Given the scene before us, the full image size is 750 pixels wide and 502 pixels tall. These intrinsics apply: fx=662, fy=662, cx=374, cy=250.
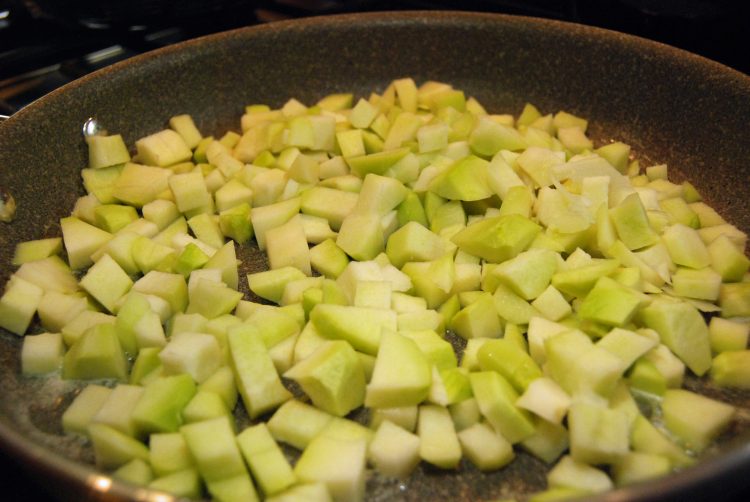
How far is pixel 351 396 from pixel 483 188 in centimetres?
58

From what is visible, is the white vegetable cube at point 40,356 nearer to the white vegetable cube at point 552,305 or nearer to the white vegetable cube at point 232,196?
the white vegetable cube at point 232,196

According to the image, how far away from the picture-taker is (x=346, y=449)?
0.94m

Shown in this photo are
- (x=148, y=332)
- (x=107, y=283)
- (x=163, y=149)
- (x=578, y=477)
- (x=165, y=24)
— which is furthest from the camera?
(x=165, y=24)

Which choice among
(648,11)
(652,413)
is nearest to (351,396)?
(652,413)

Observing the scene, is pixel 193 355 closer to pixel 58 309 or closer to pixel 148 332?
pixel 148 332

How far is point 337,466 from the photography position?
0.92 metres

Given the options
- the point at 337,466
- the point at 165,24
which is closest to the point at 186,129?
the point at 165,24

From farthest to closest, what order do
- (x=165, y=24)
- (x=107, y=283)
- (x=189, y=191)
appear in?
(x=165, y=24) < (x=189, y=191) < (x=107, y=283)

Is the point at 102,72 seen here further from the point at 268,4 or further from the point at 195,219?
the point at 268,4

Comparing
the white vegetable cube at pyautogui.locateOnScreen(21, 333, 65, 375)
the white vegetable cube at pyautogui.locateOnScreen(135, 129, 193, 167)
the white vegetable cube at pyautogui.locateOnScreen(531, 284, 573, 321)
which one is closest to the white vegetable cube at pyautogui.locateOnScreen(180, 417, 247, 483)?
the white vegetable cube at pyautogui.locateOnScreen(21, 333, 65, 375)

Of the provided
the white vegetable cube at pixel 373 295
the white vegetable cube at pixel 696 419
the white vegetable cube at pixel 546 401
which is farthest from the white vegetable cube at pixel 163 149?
the white vegetable cube at pixel 696 419

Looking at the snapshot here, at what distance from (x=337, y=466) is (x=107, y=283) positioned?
62 centimetres

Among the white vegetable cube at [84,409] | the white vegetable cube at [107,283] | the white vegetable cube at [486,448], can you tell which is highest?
the white vegetable cube at [107,283]

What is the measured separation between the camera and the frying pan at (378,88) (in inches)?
54.7
